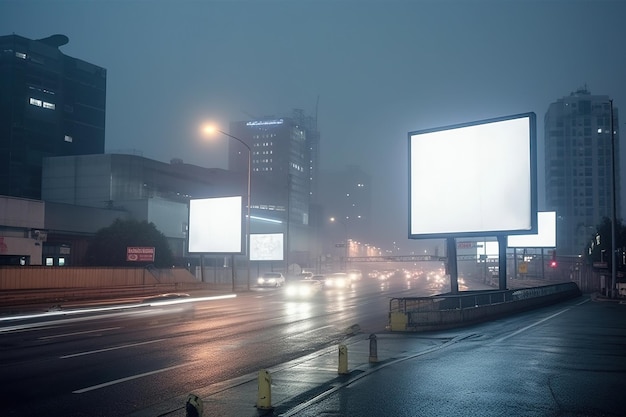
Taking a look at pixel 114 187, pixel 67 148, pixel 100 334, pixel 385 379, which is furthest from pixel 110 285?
pixel 67 148

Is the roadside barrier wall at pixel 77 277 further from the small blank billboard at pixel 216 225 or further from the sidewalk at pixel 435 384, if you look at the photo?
the sidewalk at pixel 435 384

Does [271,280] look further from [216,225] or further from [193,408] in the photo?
[193,408]

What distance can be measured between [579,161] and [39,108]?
14139 centimetres

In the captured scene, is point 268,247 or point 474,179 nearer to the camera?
point 474,179

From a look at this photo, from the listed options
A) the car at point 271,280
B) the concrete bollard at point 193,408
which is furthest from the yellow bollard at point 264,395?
the car at point 271,280

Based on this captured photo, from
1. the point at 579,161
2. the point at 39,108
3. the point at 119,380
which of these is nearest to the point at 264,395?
the point at 119,380

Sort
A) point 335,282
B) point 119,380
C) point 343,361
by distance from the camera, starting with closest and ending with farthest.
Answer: point 119,380 → point 343,361 → point 335,282

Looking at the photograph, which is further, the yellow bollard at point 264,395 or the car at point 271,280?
the car at point 271,280

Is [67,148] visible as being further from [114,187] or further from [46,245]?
[46,245]

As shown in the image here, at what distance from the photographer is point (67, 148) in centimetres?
12269

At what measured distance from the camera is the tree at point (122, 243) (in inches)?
2662

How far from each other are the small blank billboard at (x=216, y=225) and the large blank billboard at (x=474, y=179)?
24003 mm

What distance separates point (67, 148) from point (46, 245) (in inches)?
2184

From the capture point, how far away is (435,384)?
12508 mm
